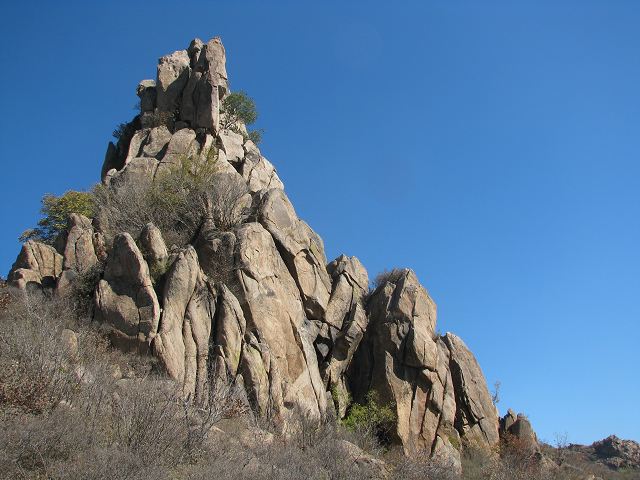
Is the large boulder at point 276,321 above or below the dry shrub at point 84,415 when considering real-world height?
above

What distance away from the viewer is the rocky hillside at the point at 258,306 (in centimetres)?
2850

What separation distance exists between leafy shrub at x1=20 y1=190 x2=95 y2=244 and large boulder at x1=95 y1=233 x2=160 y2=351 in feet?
46.7

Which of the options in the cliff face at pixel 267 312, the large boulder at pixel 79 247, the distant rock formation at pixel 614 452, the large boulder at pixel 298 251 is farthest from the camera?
the distant rock formation at pixel 614 452

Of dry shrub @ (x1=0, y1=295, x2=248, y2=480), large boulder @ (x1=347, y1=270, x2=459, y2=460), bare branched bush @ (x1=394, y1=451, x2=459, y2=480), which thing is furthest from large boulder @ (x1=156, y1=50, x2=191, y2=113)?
bare branched bush @ (x1=394, y1=451, x2=459, y2=480)

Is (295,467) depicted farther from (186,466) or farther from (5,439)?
(5,439)

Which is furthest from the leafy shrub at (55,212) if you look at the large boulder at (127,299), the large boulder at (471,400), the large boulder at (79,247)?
the large boulder at (471,400)

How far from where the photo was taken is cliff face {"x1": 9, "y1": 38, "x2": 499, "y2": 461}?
2845 centimetres

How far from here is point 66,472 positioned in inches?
697

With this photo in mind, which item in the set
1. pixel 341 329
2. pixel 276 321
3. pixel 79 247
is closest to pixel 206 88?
pixel 79 247

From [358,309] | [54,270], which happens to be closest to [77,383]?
[54,270]

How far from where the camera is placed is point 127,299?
28375 millimetres

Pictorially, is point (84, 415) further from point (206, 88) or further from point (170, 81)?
point (170, 81)

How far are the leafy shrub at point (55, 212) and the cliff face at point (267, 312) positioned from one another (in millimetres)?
3229

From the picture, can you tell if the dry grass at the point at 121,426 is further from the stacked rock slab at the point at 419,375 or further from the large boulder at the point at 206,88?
the large boulder at the point at 206,88
